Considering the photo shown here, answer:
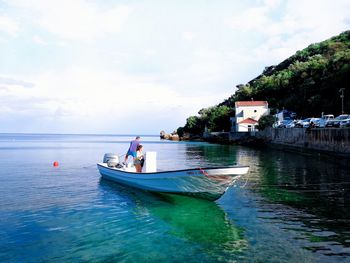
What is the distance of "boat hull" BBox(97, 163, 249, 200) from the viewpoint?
43.0 feet

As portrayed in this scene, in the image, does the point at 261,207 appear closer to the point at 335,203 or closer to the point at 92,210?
the point at 335,203

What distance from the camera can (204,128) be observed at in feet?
386

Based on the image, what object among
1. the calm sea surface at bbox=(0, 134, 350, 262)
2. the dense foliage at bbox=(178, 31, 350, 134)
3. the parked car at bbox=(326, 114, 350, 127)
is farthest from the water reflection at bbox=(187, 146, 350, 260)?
the dense foliage at bbox=(178, 31, 350, 134)

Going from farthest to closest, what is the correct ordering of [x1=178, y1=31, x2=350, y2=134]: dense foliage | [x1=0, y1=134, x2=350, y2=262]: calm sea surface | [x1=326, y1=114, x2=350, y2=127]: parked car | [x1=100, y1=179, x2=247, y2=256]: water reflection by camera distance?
[x1=178, y1=31, x2=350, y2=134]: dense foliage, [x1=326, y1=114, x2=350, y2=127]: parked car, [x1=100, y1=179, x2=247, y2=256]: water reflection, [x1=0, y1=134, x2=350, y2=262]: calm sea surface

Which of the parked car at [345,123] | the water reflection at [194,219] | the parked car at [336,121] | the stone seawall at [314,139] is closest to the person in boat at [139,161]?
the water reflection at [194,219]

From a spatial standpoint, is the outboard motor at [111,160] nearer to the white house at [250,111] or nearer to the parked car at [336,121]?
the parked car at [336,121]

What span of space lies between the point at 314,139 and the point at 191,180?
1358 inches

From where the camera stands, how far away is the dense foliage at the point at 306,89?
72.1 meters

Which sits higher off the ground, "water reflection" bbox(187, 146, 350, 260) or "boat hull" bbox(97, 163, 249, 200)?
"boat hull" bbox(97, 163, 249, 200)

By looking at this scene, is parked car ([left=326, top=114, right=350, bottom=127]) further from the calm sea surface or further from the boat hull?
the boat hull

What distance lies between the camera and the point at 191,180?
14.1m

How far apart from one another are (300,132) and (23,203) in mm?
42084

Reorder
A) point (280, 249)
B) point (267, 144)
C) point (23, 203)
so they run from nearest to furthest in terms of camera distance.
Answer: point (280, 249), point (23, 203), point (267, 144)

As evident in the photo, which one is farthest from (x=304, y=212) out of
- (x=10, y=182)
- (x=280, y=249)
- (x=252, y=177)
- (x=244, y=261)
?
(x=10, y=182)
